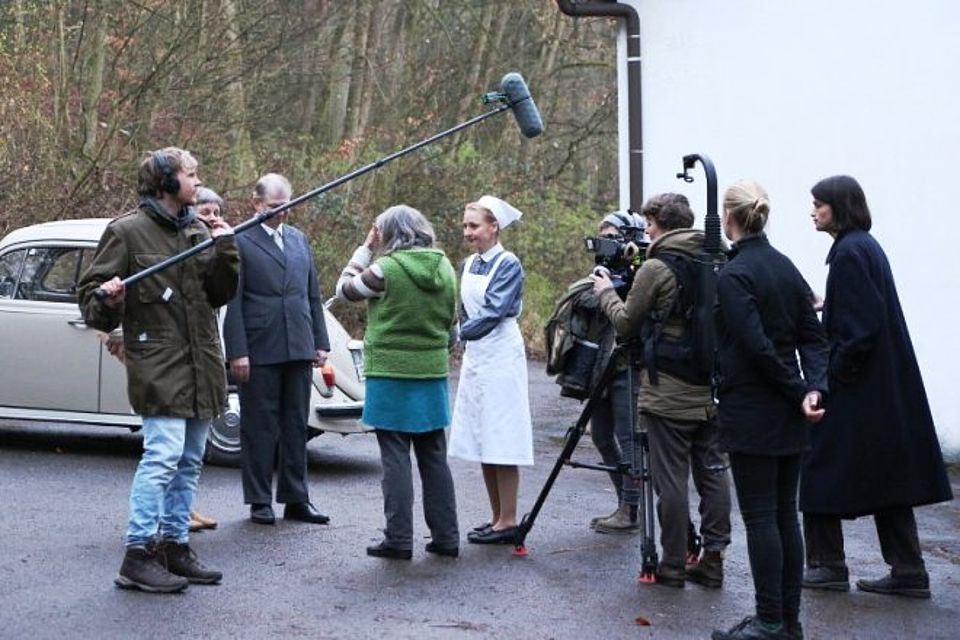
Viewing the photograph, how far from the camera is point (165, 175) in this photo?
7453 mm

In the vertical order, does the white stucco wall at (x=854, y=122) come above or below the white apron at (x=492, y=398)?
above

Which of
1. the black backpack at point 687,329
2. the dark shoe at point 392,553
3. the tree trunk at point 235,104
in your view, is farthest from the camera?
the tree trunk at point 235,104

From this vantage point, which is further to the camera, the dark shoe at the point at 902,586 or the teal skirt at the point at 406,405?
the teal skirt at the point at 406,405

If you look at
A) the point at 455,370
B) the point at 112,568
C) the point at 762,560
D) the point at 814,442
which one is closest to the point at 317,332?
the point at 112,568

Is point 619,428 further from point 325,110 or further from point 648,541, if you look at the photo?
point 325,110

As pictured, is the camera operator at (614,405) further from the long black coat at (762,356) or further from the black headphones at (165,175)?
the black headphones at (165,175)

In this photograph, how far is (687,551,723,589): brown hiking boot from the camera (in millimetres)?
8204

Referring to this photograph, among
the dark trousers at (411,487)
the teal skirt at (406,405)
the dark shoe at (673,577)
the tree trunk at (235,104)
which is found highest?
the tree trunk at (235,104)

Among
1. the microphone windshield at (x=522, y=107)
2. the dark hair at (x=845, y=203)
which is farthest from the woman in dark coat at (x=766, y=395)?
the microphone windshield at (x=522, y=107)

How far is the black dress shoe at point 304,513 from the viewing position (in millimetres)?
9516

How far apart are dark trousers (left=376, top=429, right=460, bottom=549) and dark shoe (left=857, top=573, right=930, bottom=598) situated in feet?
6.80

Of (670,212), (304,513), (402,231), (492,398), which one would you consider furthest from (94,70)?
(670,212)

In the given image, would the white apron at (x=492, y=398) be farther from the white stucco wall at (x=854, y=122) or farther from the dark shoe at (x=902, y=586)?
the white stucco wall at (x=854, y=122)

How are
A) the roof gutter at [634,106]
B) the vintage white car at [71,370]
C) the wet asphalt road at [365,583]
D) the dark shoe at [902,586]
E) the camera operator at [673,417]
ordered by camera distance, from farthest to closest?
1. the roof gutter at [634,106]
2. the vintage white car at [71,370]
3. the dark shoe at [902,586]
4. the camera operator at [673,417]
5. the wet asphalt road at [365,583]
